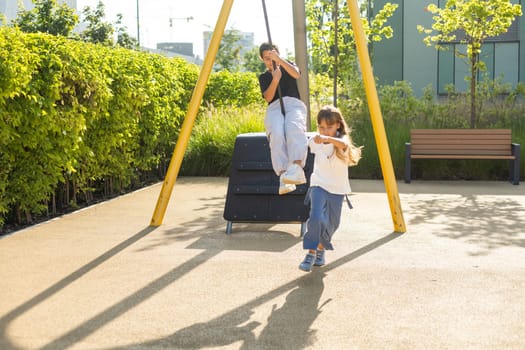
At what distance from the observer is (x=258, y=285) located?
5.39 metres

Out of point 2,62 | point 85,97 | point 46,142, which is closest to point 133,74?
point 85,97

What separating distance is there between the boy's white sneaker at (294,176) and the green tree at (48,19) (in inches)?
1179

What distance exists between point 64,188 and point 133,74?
229 centimetres

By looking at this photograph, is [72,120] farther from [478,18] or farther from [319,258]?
[478,18]

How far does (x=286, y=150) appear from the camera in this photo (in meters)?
6.43

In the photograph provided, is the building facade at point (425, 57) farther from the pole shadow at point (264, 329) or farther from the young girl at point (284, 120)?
the pole shadow at point (264, 329)

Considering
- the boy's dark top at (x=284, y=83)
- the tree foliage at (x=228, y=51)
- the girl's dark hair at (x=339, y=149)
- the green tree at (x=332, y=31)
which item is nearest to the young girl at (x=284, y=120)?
the boy's dark top at (x=284, y=83)

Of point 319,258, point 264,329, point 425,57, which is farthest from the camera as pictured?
point 425,57

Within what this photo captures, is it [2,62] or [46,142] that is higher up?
[2,62]

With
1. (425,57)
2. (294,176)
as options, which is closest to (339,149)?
(294,176)

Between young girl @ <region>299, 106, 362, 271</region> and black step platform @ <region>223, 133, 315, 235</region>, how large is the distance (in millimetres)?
1750

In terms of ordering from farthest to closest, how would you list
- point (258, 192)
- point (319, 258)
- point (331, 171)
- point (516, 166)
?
point (516, 166)
point (258, 192)
point (319, 258)
point (331, 171)

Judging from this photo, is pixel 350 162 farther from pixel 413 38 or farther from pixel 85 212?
pixel 413 38

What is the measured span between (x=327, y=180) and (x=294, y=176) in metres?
0.52
